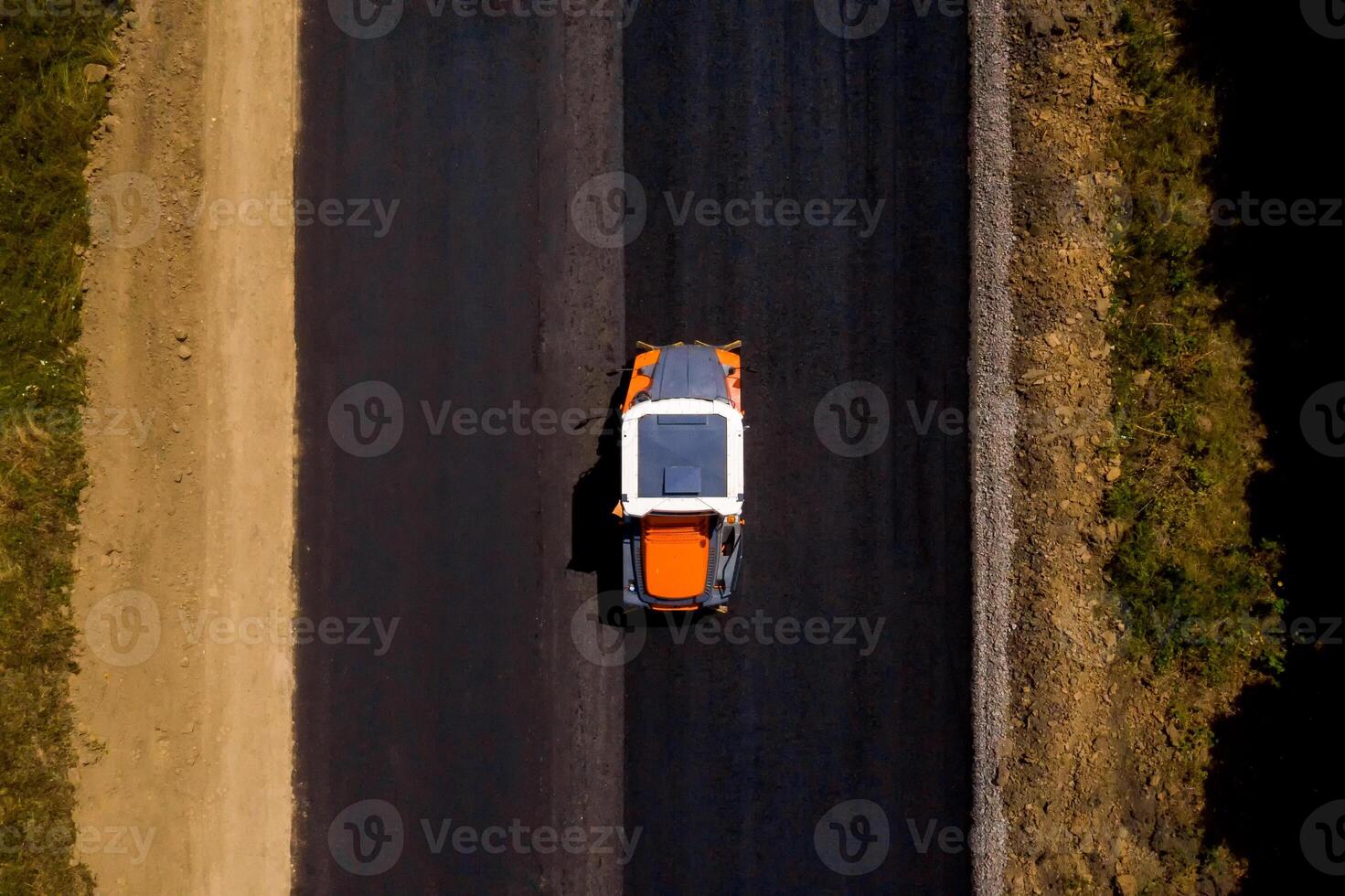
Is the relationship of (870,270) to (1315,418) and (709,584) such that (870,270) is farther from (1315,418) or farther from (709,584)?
(1315,418)

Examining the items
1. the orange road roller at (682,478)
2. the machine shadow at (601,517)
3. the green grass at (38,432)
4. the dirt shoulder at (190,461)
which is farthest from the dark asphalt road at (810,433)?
the green grass at (38,432)

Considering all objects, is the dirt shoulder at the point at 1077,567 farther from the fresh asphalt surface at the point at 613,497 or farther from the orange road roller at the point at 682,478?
the orange road roller at the point at 682,478

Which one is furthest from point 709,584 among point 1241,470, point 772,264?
point 1241,470

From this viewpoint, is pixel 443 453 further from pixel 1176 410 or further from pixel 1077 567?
pixel 1176 410

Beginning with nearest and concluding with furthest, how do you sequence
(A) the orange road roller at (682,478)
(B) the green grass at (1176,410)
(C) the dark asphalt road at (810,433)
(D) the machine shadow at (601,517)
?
(A) the orange road roller at (682,478)
(B) the green grass at (1176,410)
(C) the dark asphalt road at (810,433)
(D) the machine shadow at (601,517)

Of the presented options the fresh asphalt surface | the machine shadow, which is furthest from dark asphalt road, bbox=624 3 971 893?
the machine shadow

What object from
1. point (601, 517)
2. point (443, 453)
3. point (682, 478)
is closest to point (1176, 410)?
point (682, 478)

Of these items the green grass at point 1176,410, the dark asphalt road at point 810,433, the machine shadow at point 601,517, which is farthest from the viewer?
the machine shadow at point 601,517
